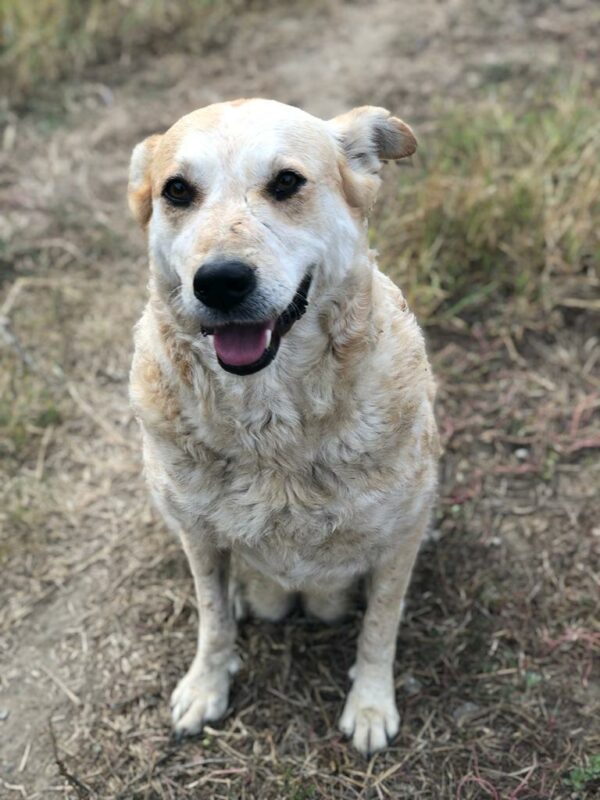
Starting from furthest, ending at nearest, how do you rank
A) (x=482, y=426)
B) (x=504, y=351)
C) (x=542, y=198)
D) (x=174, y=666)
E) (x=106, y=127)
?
1. (x=106, y=127)
2. (x=542, y=198)
3. (x=504, y=351)
4. (x=482, y=426)
5. (x=174, y=666)

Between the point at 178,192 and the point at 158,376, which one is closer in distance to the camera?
the point at 178,192

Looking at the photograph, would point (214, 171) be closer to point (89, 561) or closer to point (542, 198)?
point (89, 561)

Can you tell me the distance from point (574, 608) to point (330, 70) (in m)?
4.11

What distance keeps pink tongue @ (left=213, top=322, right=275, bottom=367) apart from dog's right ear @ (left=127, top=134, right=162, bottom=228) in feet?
1.76

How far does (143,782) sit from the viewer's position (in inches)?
103

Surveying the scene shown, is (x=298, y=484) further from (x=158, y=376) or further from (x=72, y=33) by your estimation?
(x=72, y=33)

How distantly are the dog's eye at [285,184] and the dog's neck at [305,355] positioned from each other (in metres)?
0.25

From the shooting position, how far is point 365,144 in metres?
→ 2.36

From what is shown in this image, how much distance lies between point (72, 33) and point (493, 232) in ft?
11.8

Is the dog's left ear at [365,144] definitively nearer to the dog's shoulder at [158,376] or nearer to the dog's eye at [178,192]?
the dog's eye at [178,192]

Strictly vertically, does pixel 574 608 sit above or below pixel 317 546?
below

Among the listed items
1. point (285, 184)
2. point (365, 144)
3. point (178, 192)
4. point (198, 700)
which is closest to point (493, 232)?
point (365, 144)

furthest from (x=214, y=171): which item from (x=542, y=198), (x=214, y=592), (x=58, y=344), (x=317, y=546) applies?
(x=542, y=198)

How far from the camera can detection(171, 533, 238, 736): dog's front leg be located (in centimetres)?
266
